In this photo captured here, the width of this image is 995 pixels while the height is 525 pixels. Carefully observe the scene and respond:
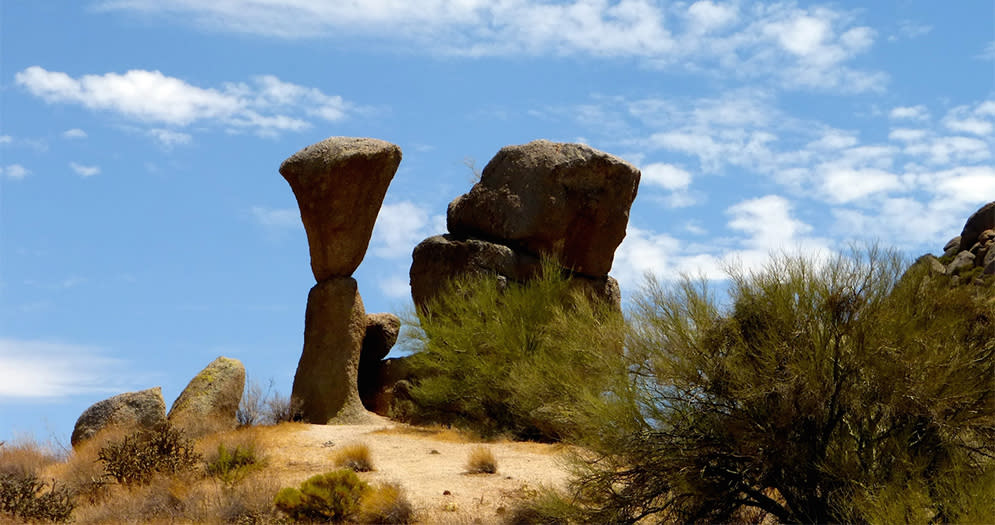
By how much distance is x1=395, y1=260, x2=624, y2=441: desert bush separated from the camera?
18328 millimetres

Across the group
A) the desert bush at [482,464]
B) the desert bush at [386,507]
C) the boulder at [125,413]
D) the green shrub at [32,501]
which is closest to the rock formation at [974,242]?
the desert bush at [482,464]

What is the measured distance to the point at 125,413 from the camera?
16547 millimetres

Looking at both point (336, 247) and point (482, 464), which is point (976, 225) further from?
point (482, 464)

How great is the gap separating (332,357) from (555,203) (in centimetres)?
659

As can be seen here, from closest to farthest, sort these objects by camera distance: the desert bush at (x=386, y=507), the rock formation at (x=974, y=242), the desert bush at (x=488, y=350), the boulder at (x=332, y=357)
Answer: the desert bush at (x=386, y=507)
the desert bush at (x=488, y=350)
the boulder at (x=332, y=357)
the rock formation at (x=974, y=242)

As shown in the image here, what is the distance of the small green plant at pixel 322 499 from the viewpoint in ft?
37.1

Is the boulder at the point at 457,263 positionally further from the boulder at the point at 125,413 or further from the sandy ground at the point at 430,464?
the boulder at the point at 125,413

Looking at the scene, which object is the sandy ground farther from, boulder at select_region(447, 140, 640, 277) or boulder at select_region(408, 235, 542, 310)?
boulder at select_region(447, 140, 640, 277)

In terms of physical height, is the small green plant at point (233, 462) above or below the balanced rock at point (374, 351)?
below

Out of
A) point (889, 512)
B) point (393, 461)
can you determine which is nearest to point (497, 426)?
point (393, 461)

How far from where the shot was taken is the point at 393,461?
14.8 meters

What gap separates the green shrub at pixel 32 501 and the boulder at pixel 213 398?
3.23m

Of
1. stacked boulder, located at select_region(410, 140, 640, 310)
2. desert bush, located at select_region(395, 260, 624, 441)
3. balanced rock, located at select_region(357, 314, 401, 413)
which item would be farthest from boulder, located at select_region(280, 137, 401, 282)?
balanced rock, located at select_region(357, 314, 401, 413)

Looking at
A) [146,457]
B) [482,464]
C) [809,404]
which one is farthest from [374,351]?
[809,404]
